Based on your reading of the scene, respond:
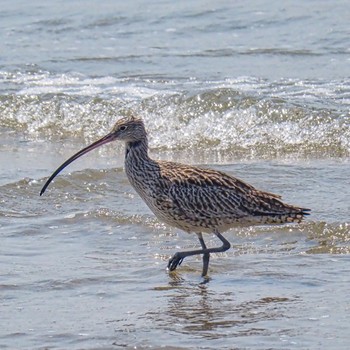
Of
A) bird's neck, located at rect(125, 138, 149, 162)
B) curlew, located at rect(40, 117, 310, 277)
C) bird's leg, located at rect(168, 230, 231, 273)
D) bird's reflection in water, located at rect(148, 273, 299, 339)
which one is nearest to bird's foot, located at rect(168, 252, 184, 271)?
bird's leg, located at rect(168, 230, 231, 273)

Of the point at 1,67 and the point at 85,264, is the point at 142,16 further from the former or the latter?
the point at 85,264

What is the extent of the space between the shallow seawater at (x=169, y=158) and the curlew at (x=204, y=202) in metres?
0.30

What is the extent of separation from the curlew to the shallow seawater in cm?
30

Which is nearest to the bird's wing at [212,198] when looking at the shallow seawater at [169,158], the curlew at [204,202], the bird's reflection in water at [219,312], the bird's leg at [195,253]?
the curlew at [204,202]

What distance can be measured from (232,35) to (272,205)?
33.2 ft

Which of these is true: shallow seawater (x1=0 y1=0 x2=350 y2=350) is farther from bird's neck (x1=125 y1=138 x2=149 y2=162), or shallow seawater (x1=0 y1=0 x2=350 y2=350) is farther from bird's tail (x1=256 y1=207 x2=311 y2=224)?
bird's neck (x1=125 y1=138 x2=149 y2=162)

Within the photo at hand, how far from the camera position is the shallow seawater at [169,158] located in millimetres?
7500

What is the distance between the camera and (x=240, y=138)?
533 inches

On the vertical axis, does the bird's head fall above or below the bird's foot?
above

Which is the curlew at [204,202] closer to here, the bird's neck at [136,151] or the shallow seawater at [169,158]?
the bird's neck at [136,151]

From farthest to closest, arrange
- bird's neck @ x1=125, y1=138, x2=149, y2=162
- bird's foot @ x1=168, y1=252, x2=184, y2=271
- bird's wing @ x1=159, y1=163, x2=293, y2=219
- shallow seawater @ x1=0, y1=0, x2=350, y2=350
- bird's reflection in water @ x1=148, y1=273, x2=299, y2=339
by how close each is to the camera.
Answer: bird's neck @ x1=125, y1=138, x2=149, y2=162, bird's wing @ x1=159, y1=163, x2=293, y2=219, bird's foot @ x1=168, y1=252, x2=184, y2=271, shallow seawater @ x1=0, y1=0, x2=350, y2=350, bird's reflection in water @ x1=148, y1=273, x2=299, y2=339

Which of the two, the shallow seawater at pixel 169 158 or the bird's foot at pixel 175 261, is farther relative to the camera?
the bird's foot at pixel 175 261

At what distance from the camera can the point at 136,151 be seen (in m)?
9.45

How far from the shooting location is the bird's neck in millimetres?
9406
